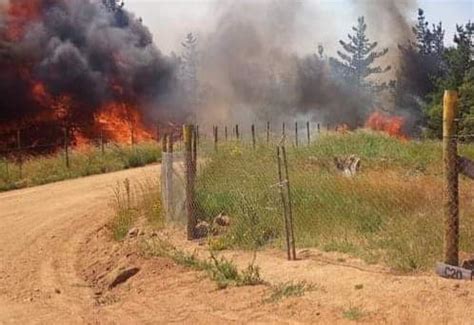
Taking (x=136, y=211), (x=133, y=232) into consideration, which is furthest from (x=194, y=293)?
(x=136, y=211)

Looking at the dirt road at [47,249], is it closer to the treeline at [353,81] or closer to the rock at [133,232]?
the rock at [133,232]

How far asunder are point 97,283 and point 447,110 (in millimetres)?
5591

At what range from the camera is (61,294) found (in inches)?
375

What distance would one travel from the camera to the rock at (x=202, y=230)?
39.5 ft

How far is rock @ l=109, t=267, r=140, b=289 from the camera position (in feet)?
32.7

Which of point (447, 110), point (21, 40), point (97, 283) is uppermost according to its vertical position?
point (21, 40)

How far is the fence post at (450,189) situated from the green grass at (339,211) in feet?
1.88

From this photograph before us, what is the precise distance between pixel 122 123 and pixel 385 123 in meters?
19.6

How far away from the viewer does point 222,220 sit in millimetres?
12141

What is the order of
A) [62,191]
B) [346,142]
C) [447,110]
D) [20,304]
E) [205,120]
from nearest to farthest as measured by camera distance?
[447,110] < [20,304] < [62,191] < [346,142] < [205,120]

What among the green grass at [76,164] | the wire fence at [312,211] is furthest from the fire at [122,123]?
the wire fence at [312,211]

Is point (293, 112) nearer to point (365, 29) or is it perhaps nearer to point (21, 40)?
point (365, 29)

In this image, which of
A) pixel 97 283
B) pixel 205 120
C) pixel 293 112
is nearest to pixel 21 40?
pixel 205 120

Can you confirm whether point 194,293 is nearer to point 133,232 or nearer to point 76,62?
point 133,232
